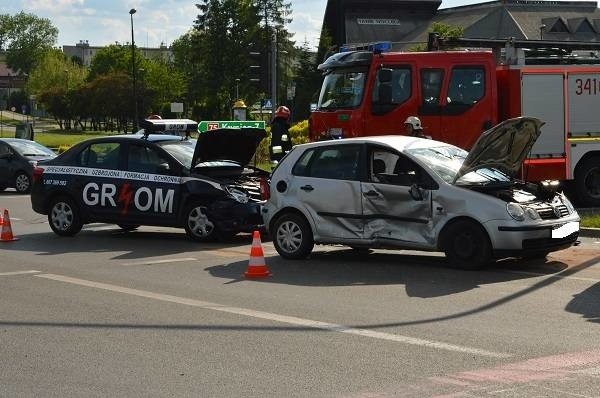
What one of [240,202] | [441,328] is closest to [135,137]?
[240,202]

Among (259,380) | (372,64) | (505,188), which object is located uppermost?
(372,64)

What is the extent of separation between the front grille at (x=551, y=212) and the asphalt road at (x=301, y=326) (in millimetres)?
634

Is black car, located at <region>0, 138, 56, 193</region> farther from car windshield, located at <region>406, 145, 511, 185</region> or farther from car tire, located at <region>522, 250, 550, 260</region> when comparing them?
car tire, located at <region>522, 250, 550, 260</region>

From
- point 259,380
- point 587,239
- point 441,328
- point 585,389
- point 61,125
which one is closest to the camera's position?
point 585,389

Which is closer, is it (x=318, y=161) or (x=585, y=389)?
(x=585, y=389)

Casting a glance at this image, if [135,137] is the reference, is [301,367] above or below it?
below

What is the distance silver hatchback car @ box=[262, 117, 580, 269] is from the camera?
34.1 feet

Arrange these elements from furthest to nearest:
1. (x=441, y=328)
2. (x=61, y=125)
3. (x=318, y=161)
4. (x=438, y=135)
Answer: (x=61, y=125) → (x=438, y=135) → (x=318, y=161) → (x=441, y=328)

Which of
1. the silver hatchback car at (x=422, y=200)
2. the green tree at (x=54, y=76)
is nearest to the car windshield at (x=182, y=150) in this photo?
the silver hatchback car at (x=422, y=200)

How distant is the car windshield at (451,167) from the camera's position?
10805 millimetres

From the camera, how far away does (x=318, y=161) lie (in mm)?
11773

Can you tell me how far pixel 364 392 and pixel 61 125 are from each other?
321 ft

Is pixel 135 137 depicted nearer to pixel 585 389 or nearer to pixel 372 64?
pixel 372 64

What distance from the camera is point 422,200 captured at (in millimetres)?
10812
